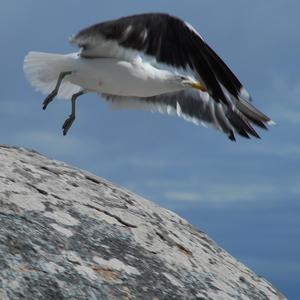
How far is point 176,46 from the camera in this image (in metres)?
8.80

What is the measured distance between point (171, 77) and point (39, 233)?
5896mm

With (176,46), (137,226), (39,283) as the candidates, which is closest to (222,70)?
(176,46)

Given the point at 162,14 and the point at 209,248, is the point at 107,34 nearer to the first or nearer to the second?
the point at 162,14

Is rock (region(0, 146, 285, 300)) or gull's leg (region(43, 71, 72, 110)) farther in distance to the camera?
gull's leg (region(43, 71, 72, 110))

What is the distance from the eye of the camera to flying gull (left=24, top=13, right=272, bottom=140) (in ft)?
28.0

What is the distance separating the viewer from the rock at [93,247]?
4684 mm

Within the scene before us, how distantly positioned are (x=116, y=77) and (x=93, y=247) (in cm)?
508

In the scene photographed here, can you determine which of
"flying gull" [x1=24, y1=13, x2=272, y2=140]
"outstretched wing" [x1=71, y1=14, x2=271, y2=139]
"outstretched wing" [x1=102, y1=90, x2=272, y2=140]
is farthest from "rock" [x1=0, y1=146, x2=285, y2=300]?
"outstretched wing" [x1=102, y1=90, x2=272, y2=140]

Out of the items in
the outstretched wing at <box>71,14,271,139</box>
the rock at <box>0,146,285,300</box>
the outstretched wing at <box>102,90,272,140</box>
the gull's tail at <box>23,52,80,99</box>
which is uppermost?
the outstretched wing at <box>102,90,272,140</box>

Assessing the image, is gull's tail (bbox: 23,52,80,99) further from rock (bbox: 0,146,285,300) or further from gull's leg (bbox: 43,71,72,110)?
rock (bbox: 0,146,285,300)

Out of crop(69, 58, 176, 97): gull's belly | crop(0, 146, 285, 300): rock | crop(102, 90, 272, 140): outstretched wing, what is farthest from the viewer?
crop(102, 90, 272, 140): outstretched wing

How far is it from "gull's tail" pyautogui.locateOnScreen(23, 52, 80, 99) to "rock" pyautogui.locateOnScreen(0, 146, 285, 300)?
4.18 metres

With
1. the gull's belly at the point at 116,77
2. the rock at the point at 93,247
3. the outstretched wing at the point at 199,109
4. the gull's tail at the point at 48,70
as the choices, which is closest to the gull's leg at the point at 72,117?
the gull's tail at the point at 48,70

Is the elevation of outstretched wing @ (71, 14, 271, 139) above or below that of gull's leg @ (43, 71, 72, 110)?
above
